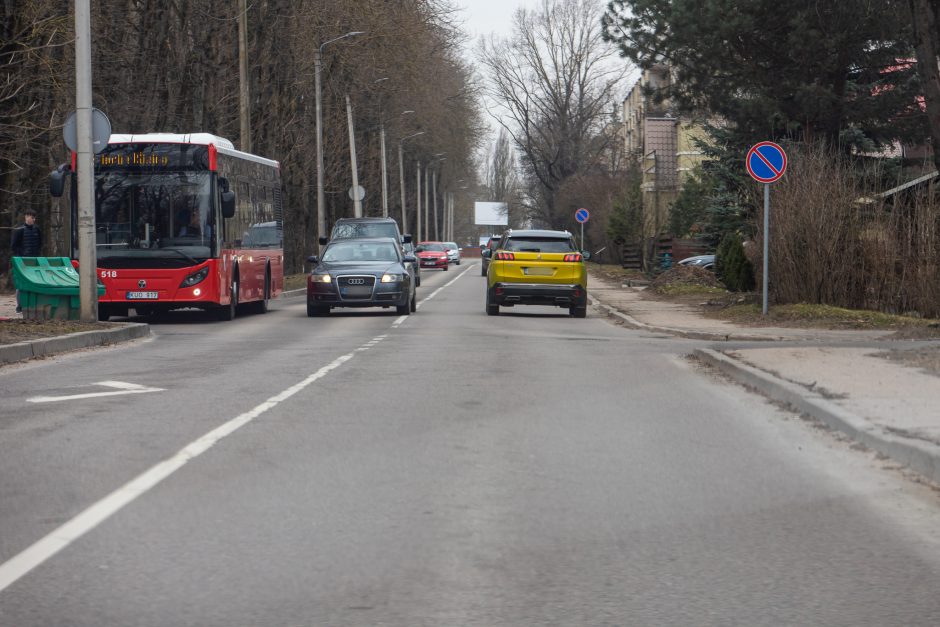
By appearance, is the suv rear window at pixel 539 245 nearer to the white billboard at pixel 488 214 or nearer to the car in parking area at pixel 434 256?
the car in parking area at pixel 434 256

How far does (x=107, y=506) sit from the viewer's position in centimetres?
738

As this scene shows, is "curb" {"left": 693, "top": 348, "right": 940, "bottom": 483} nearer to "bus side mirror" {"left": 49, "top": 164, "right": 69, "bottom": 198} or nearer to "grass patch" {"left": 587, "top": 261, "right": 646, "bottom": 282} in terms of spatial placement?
"bus side mirror" {"left": 49, "top": 164, "right": 69, "bottom": 198}

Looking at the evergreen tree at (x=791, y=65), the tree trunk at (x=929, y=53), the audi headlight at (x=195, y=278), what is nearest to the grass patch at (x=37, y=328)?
the audi headlight at (x=195, y=278)

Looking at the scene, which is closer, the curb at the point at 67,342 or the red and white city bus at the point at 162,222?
the curb at the point at 67,342

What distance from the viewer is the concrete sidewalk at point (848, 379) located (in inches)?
376

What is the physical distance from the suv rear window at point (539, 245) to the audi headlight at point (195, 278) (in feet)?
20.1

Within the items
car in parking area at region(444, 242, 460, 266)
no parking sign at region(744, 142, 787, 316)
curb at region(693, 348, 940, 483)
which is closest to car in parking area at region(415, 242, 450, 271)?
car in parking area at region(444, 242, 460, 266)

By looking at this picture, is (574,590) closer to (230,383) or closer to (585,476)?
(585,476)

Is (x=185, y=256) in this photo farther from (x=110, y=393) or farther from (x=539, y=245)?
(x=110, y=393)

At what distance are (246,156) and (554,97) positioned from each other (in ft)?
187

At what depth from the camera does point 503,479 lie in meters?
8.42

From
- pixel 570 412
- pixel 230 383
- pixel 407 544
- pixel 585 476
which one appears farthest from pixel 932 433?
pixel 230 383

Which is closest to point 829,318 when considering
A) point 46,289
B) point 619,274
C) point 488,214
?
point 46,289

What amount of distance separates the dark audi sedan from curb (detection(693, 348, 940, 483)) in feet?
43.1
